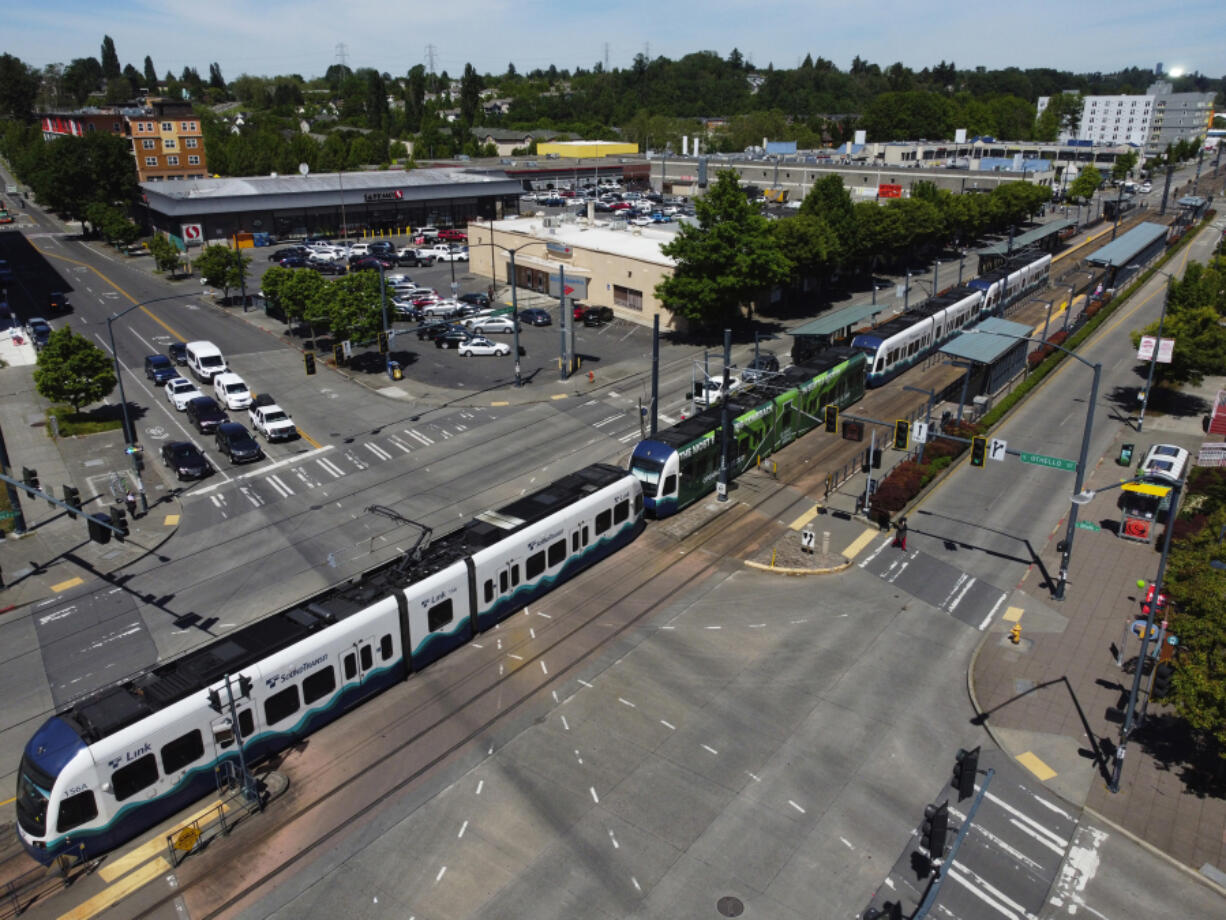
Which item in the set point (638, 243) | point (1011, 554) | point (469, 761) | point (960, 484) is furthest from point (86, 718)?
point (638, 243)

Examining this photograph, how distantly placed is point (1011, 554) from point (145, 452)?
43635mm

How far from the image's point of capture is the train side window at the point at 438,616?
26.3 meters

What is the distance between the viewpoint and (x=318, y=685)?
77.5ft

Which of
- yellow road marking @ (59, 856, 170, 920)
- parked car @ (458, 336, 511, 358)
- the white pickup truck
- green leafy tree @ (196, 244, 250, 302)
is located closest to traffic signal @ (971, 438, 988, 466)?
yellow road marking @ (59, 856, 170, 920)

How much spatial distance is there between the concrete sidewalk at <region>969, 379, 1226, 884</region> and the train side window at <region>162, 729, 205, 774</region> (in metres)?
22.1

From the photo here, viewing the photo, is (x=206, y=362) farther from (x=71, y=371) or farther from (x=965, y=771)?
(x=965, y=771)

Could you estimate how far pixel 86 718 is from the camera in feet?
65.5

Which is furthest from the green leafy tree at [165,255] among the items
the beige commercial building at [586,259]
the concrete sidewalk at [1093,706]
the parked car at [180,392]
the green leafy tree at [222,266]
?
the concrete sidewalk at [1093,706]

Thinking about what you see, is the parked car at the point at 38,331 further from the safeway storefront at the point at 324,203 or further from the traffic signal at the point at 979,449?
the traffic signal at the point at 979,449

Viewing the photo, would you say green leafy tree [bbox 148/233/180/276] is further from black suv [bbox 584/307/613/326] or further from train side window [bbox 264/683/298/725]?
train side window [bbox 264/683/298/725]

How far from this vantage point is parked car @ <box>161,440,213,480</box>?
42281 millimetres

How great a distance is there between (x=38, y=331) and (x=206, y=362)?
67.8ft

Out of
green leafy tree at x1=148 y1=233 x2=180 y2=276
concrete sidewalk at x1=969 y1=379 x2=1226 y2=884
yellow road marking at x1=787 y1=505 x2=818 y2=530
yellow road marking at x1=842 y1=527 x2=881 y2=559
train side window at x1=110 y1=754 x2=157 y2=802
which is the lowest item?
concrete sidewalk at x1=969 y1=379 x2=1226 y2=884

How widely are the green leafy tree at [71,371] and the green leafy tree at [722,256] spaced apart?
36810 mm
